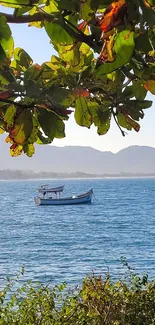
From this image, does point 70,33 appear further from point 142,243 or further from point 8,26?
point 142,243

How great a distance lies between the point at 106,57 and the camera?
Result: 0.86 m

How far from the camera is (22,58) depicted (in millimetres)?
1176

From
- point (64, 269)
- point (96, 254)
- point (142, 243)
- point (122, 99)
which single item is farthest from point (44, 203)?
point (122, 99)

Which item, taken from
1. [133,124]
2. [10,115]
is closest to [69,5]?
[10,115]

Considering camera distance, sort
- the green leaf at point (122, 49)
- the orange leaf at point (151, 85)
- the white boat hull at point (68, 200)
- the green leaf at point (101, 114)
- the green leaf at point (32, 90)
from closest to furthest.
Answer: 1. the green leaf at point (122, 49)
2. the green leaf at point (32, 90)
3. the orange leaf at point (151, 85)
4. the green leaf at point (101, 114)
5. the white boat hull at point (68, 200)

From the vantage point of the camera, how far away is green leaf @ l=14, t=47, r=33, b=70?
3.85 feet

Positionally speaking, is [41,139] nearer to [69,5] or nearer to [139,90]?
[139,90]

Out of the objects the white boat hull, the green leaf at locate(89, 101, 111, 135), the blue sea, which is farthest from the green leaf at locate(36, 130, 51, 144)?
the white boat hull

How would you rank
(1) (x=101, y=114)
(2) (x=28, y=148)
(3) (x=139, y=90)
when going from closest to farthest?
(3) (x=139, y=90) < (1) (x=101, y=114) < (2) (x=28, y=148)

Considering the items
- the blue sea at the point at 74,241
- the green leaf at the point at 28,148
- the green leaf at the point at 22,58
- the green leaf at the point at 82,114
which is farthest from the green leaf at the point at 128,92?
the blue sea at the point at 74,241

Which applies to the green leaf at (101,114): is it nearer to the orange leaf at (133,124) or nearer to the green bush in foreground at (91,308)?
the orange leaf at (133,124)

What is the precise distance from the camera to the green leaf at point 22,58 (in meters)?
1.17

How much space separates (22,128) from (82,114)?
0.46 feet

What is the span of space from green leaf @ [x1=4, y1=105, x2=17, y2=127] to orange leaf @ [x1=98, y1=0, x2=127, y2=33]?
1.22 ft
